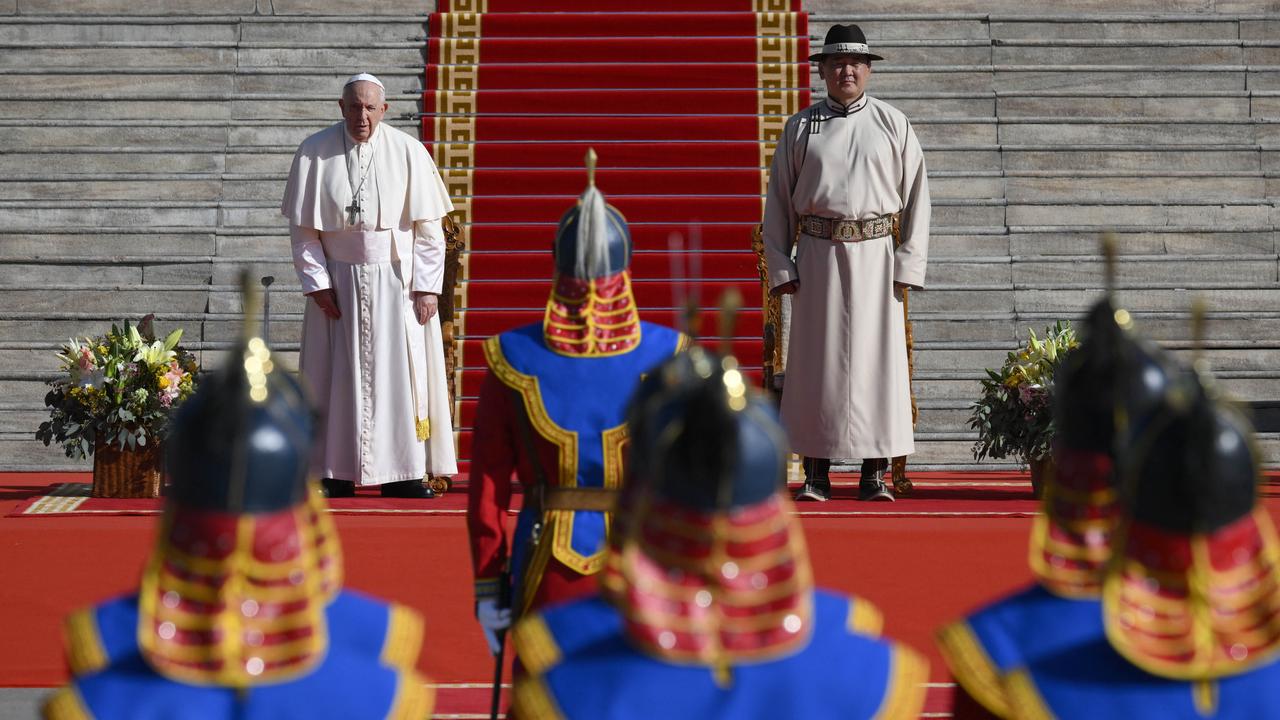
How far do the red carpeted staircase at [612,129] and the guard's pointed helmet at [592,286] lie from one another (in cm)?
728

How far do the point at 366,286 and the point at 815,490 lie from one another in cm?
242

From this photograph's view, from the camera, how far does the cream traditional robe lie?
8.65 metres

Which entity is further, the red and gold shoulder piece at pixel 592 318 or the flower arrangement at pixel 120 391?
the flower arrangement at pixel 120 391

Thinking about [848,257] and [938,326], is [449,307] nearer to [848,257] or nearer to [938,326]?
[848,257]

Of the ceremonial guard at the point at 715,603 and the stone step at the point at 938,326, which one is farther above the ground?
the stone step at the point at 938,326

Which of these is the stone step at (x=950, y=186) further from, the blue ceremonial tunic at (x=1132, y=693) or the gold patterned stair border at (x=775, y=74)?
the blue ceremonial tunic at (x=1132, y=693)

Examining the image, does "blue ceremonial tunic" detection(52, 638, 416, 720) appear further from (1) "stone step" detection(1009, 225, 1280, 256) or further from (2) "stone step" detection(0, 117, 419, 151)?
(2) "stone step" detection(0, 117, 419, 151)

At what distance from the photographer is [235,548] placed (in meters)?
2.58

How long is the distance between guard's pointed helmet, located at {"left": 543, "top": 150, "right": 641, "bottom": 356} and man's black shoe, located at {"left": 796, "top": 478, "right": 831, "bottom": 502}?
4750mm

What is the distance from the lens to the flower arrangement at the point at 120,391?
29.5 ft

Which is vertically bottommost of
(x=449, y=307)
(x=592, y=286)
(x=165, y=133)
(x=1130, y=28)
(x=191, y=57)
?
(x=592, y=286)

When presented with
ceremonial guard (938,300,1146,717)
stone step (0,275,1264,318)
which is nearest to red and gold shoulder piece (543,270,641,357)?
ceremonial guard (938,300,1146,717)

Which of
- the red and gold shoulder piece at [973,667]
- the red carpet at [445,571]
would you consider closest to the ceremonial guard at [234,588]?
the red and gold shoulder piece at [973,667]

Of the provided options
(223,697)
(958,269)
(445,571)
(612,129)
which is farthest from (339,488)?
(223,697)
